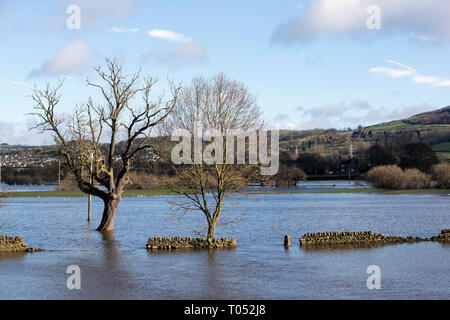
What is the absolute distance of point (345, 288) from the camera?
20.1 metres

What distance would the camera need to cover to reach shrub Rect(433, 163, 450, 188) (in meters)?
114

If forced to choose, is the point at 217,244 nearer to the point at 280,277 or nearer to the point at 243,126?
the point at 243,126

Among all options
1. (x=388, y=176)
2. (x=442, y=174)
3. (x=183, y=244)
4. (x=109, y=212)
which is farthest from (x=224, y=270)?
(x=388, y=176)

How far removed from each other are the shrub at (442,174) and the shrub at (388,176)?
7259 mm

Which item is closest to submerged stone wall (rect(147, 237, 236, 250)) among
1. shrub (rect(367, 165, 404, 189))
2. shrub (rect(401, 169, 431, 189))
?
shrub (rect(367, 165, 404, 189))

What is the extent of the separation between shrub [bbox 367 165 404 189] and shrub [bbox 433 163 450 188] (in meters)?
7.26

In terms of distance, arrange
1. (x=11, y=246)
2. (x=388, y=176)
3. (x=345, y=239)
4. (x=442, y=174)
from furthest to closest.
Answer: (x=388, y=176) → (x=442, y=174) → (x=345, y=239) → (x=11, y=246)

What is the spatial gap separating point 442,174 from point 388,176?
36.1 feet

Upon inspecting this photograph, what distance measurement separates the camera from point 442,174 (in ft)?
377

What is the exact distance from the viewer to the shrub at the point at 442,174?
113688 millimetres

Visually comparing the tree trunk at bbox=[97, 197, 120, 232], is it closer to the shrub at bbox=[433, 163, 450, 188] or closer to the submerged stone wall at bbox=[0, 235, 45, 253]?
the submerged stone wall at bbox=[0, 235, 45, 253]

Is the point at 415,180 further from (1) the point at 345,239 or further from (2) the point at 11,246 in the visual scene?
(2) the point at 11,246

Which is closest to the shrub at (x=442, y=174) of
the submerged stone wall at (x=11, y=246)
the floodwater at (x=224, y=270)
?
the floodwater at (x=224, y=270)

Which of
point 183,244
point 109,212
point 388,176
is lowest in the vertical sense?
point 183,244
